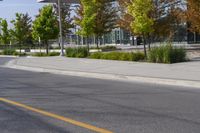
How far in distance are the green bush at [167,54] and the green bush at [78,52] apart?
938 cm

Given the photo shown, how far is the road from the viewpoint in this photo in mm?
7746

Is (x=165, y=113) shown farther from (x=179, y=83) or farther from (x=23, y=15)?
(x=23, y=15)

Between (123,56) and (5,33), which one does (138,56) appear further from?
(5,33)

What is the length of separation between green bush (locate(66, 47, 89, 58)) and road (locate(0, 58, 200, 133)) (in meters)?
15.3

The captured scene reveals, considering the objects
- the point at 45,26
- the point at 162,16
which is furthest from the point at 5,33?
the point at 162,16

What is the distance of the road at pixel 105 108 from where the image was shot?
25.4 ft

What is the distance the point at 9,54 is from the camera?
49219 mm

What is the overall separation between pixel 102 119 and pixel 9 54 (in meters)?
42.1

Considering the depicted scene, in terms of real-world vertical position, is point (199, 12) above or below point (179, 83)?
above

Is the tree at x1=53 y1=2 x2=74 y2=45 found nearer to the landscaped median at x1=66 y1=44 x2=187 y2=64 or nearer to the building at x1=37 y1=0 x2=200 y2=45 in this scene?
the building at x1=37 y1=0 x2=200 y2=45

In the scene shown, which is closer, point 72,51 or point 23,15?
point 72,51

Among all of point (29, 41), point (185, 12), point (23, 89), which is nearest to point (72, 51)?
point (185, 12)

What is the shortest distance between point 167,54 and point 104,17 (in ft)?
69.6

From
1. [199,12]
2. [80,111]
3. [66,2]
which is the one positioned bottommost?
[80,111]
